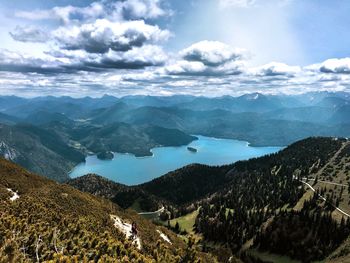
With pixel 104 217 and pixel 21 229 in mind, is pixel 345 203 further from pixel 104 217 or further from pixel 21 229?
pixel 21 229

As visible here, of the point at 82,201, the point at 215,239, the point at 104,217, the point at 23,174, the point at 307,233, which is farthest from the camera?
the point at 215,239

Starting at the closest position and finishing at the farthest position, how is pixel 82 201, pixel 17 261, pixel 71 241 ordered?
1. pixel 17 261
2. pixel 71 241
3. pixel 82 201

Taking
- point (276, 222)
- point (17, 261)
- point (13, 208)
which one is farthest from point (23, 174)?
point (276, 222)

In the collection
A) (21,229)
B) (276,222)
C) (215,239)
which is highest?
(21,229)

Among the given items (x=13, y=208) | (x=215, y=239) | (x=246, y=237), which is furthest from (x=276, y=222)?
(x=13, y=208)

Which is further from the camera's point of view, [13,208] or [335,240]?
[335,240]

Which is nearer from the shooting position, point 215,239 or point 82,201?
point 82,201

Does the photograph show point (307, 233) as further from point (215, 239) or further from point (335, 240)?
point (215, 239)

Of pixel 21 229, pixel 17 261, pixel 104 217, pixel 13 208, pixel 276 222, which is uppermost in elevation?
pixel 17 261

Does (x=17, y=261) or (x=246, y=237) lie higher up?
(x=17, y=261)
